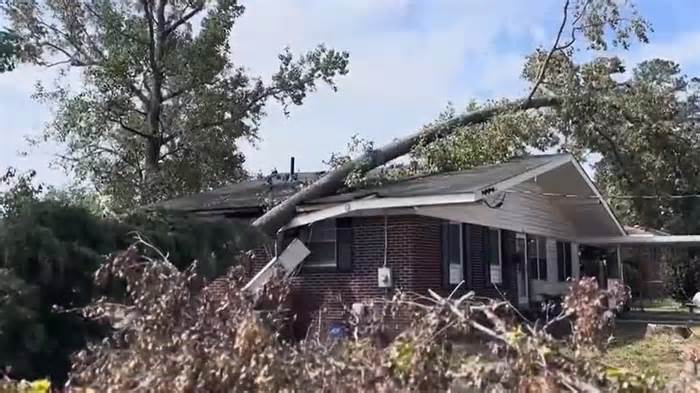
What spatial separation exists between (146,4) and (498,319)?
19442mm

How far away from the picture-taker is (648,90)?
21547mm

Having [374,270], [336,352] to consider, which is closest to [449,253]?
[374,270]

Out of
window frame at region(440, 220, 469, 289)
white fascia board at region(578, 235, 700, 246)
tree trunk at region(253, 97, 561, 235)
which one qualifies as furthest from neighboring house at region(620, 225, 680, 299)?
window frame at region(440, 220, 469, 289)

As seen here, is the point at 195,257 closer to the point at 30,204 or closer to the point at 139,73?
the point at 30,204

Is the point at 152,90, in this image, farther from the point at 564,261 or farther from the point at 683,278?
the point at 683,278

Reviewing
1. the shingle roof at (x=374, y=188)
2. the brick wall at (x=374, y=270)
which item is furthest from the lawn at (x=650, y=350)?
the shingle roof at (x=374, y=188)

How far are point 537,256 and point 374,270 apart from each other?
763 cm

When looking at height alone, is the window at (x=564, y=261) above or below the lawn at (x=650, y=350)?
above

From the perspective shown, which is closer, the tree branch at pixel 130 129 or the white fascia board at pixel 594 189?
the white fascia board at pixel 594 189

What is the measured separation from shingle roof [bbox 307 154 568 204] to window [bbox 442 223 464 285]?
97cm

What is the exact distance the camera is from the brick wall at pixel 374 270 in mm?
15742

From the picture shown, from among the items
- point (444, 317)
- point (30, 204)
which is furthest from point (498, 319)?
point (30, 204)

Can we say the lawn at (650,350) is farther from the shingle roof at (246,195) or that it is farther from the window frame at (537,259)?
the shingle roof at (246,195)

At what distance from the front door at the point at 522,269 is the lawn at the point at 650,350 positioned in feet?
9.60
